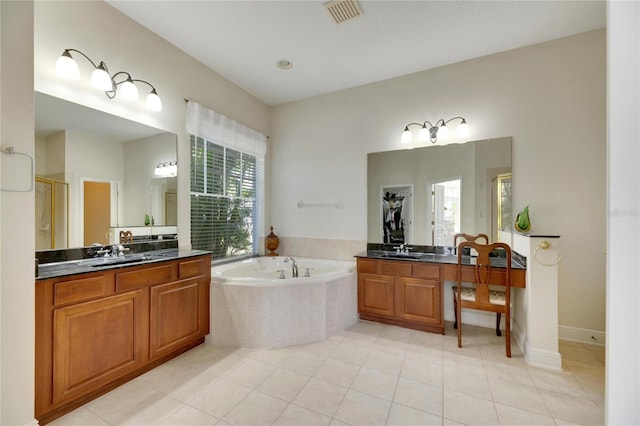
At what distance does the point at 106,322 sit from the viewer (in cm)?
175

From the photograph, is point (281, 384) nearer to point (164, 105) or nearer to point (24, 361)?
point (24, 361)

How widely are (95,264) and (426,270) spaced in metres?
2.80

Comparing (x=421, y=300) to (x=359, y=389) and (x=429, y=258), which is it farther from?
(x=359, y=389)

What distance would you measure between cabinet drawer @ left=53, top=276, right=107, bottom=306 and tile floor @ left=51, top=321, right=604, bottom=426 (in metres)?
0.68

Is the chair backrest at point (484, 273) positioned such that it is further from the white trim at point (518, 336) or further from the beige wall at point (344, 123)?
the beige wall at point (344, 123)

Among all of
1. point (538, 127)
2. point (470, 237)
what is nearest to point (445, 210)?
point (470, 237)

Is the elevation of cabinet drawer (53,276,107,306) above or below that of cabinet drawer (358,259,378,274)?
above

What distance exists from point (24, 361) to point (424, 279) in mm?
2897

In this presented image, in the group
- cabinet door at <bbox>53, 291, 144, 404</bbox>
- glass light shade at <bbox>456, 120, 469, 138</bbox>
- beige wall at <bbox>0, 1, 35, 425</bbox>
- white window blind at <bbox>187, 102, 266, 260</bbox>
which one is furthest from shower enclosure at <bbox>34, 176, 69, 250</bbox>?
glass light shade at <bbox>456, 120, 469, 138</bbox>

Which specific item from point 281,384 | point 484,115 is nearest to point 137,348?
point 281,384

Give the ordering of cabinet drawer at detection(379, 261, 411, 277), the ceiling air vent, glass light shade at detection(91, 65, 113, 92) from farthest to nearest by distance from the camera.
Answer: cabinet drawer at detection(379, 261, 411, 277) → the ceiling air vent → glass light shade at detection(91, 65, 113, 92)

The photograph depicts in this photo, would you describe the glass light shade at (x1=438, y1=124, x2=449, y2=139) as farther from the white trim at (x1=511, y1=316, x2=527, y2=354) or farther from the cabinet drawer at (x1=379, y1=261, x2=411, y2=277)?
the white trim at (x1=511, y1=316, x2=527, y2=354)

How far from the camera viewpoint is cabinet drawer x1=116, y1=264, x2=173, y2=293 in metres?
1.84

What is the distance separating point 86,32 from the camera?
205 cm
